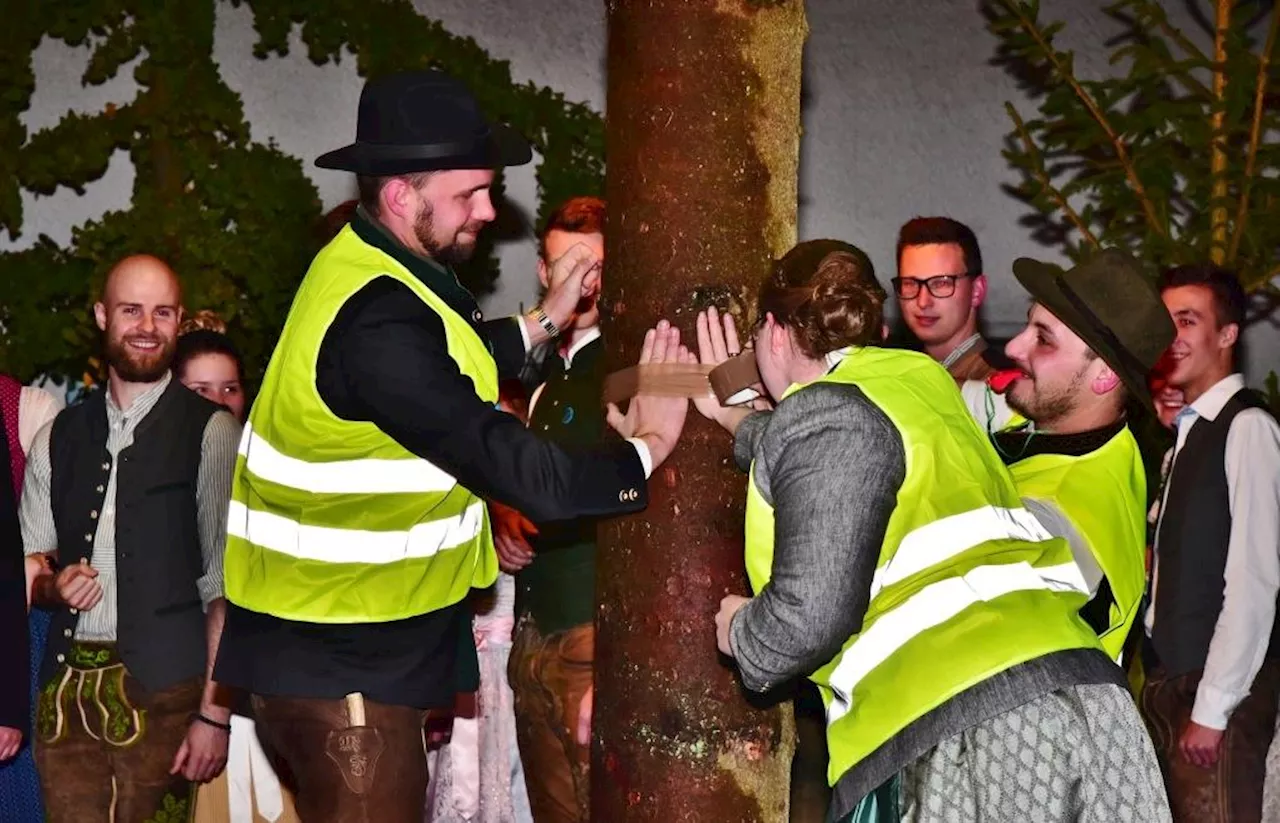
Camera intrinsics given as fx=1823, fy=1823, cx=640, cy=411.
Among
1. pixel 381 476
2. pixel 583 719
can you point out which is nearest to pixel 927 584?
pixel 381 476

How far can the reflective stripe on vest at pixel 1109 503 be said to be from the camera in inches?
137

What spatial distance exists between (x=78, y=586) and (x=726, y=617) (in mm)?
2532

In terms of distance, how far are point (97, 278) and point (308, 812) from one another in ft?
14.1

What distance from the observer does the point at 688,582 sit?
307 centimetres

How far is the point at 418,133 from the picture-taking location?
3365mm

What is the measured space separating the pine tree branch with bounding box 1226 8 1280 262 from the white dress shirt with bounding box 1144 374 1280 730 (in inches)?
53.4

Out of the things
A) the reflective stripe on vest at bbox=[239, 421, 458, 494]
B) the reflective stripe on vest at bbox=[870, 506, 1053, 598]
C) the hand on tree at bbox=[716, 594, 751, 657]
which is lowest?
the hand on tree at bbox=[716, 594, 751, 657]

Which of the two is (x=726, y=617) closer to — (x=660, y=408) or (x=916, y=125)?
(x=660, y=408)

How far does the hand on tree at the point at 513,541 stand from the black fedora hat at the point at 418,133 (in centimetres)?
161

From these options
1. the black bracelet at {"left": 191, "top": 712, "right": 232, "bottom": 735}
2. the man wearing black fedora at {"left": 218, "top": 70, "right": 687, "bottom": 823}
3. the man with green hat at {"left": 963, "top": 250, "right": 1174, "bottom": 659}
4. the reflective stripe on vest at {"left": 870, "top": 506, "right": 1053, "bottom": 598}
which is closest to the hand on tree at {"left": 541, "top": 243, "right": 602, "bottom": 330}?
the man wearing black fedora at {"left": 218, "top": 70, "right": 687, "bottom": 823}

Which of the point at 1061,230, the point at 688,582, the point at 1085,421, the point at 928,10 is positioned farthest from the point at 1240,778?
the point at 928,10

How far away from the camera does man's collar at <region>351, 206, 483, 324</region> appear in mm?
3332

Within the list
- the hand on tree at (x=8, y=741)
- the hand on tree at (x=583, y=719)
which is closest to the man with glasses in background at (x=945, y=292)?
the hand on tree at (x=583, y=719)

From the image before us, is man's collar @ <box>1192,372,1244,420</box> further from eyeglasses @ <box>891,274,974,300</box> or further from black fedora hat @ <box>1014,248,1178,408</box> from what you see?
black fedora hat @ <box>1014,248,1178,408</box>
